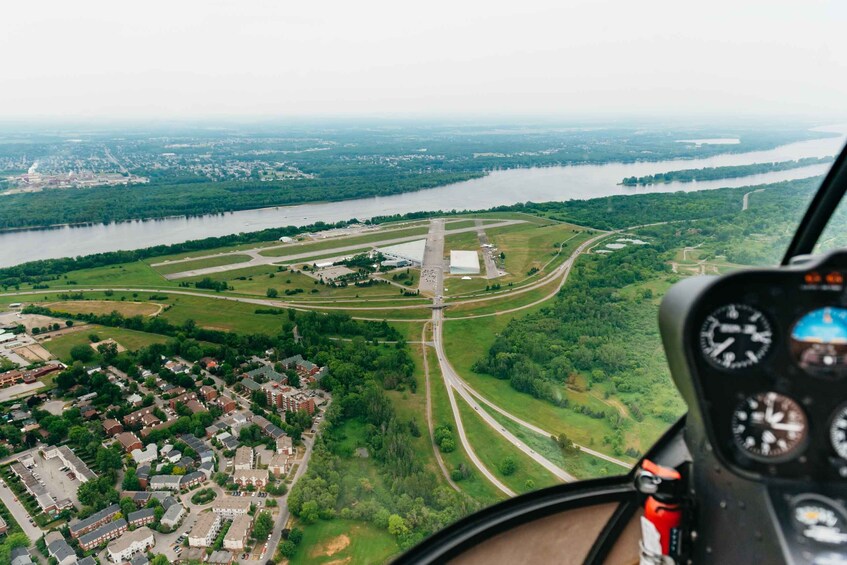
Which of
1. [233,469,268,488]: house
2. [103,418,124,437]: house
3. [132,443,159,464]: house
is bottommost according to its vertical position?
[103,418,124,437]: house

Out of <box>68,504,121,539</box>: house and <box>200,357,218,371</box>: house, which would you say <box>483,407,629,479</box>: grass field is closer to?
<box>68,504,121,539</box>: house

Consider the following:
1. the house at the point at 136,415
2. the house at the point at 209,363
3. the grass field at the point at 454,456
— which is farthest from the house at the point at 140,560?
the house at the point at 209,363

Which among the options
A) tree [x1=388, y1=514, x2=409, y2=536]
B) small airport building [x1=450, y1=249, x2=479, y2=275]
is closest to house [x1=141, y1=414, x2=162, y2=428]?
tree [x1=388, y1=514, x2=409, y2=536]

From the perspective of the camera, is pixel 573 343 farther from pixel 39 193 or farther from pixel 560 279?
pixel 39 193

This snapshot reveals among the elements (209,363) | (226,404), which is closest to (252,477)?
(226,404)

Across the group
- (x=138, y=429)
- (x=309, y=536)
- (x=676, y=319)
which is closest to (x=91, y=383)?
(x=138, y=429)

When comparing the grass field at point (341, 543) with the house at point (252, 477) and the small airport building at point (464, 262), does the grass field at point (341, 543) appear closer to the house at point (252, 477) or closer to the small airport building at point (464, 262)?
the house at point (252, 477)

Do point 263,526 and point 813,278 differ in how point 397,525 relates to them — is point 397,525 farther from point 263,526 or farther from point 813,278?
point 813,278
